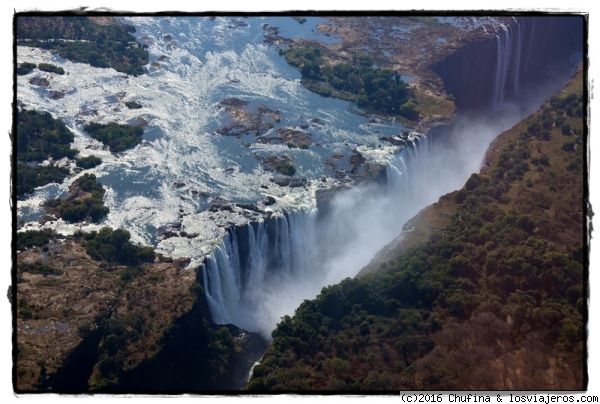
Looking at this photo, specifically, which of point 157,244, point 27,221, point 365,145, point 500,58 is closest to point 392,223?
point 365,145

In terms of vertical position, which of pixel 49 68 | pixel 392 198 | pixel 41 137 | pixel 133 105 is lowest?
pixel 392 198

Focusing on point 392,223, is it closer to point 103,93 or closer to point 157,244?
point 157,244

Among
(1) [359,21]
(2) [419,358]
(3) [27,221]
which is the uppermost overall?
(1) [359,21]

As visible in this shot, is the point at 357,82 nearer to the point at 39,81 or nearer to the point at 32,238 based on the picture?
the point at 39,81

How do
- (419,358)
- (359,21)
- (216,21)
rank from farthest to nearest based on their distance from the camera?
(359,21) → (216,21) → (419,358)

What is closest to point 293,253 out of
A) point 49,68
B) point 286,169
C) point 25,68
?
point 286,169

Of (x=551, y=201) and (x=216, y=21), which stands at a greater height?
(x=216, y=21)

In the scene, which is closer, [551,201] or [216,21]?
[551,201]

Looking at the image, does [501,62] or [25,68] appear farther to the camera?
[501,62]
